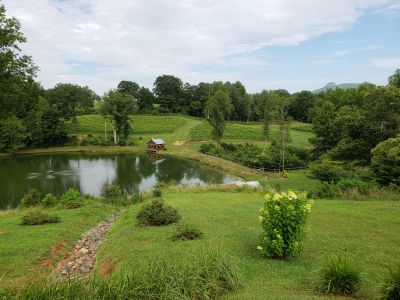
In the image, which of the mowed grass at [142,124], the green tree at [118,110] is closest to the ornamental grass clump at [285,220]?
the green tree at [118,110]

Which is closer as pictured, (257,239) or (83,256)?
(257,239)

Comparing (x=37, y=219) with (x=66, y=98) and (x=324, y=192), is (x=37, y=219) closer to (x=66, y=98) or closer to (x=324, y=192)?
(x=324, y=192)

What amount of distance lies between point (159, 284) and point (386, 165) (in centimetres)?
2458

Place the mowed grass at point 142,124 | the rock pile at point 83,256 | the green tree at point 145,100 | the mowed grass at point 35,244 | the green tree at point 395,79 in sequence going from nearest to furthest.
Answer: the mowed grass at point 35,244 < the rock pile at point 83,256 < the green tree at point 395,79 < the mowed grass at point 142,124 < the green tree at point 145,100

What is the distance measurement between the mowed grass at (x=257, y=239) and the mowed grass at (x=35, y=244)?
1.87m

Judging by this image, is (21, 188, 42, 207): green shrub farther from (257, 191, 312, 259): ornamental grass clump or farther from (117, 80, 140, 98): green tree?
(117, 80, 140, 98): green tree

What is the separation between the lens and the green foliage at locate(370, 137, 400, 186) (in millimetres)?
25172

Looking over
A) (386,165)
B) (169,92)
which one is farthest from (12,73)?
(169,92)

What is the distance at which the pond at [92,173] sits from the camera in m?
35.8

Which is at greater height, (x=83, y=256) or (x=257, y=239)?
(x=257, y=239)

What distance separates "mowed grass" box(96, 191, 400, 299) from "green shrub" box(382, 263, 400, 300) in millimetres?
424

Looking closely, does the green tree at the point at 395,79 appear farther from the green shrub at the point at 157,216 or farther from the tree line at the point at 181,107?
the green shrub at the point at 157,216

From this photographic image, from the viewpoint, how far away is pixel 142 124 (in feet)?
265

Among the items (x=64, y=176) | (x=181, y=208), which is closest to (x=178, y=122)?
(x=64, y=176)
